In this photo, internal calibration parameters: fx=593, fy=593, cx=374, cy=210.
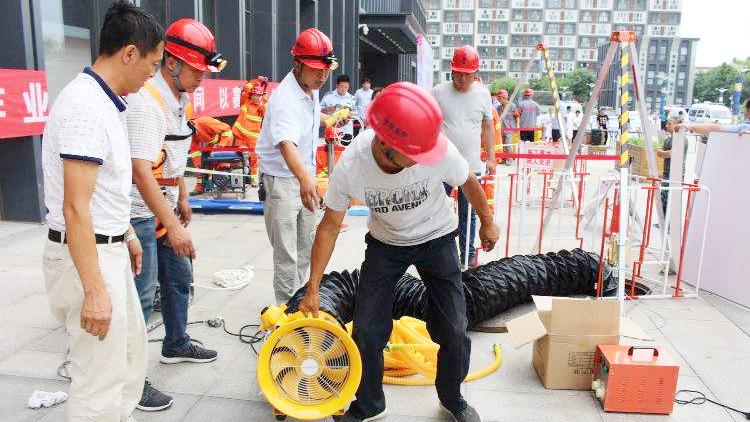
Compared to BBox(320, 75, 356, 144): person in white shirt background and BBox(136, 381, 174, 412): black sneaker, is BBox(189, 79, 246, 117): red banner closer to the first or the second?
BBox(320, 75, 356, 144): person in white shirt background

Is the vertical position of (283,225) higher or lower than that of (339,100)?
lower

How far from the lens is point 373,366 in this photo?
2.97 meters

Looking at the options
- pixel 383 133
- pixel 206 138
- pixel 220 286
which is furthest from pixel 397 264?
pixel 206 138

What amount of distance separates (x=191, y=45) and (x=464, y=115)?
9.28 feet

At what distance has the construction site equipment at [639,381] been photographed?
3230mm

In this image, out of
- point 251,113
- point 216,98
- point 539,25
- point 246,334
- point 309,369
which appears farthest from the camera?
point 539,25

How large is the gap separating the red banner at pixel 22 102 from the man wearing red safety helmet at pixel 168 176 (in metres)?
4.07

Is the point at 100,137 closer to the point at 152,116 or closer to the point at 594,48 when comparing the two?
the point at 152,116

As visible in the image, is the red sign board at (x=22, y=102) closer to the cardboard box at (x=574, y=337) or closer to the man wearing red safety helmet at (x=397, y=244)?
the man wearing red safety helmet at (x=397, y=244)

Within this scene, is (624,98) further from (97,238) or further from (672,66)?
(672,66)

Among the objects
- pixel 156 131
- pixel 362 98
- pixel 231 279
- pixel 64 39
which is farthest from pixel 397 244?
pixel 362 98

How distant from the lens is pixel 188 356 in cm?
373

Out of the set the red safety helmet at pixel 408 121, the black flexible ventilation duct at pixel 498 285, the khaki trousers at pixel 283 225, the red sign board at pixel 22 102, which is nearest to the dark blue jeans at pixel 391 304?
the black flexible ventilation duct at pixel 498 285

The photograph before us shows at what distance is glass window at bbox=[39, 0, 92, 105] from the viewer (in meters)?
8.49
